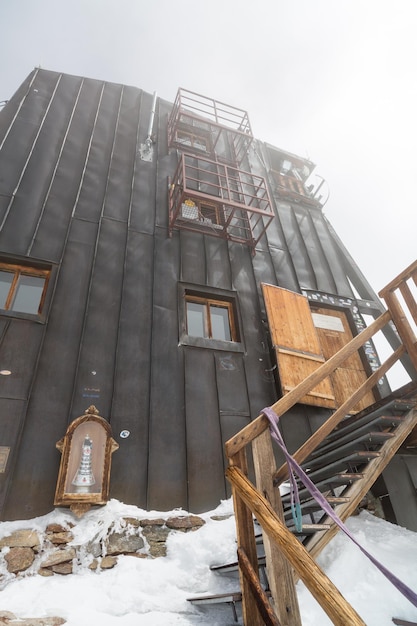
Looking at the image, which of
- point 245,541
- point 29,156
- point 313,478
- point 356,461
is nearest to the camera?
point 245,541

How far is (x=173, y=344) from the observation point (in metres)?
7.20

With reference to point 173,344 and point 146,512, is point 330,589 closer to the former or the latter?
point 146,512

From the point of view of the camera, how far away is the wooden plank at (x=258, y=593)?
2.50 m

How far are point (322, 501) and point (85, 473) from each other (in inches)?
149

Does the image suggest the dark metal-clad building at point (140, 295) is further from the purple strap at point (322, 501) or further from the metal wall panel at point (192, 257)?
the purple strap at point (322, 501)

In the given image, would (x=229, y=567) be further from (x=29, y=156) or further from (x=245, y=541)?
(x=29, y=156)

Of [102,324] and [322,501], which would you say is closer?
[322,501]

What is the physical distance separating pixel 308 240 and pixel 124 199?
18.8ft

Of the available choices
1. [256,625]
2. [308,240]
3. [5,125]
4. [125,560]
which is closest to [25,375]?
[125,560]

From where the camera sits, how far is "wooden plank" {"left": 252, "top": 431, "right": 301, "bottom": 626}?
2.57 meters

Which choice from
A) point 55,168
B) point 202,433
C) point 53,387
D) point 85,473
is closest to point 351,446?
point 202,433

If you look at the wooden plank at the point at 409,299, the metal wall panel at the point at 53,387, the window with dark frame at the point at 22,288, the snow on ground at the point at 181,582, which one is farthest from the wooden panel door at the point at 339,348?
the window with dark frame at the point at 22,288

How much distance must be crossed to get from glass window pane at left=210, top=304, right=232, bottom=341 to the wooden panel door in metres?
2.44

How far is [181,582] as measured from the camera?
403cm
